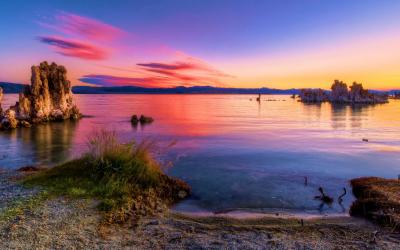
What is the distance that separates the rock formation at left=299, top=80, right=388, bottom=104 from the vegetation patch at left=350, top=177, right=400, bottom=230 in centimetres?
13570

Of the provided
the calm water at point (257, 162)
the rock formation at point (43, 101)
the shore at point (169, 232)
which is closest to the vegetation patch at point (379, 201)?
the shore at point (169, 232)

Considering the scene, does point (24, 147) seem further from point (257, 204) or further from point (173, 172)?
point (257, 204)

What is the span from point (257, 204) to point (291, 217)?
1.82 m

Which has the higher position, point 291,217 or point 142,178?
point 142,178

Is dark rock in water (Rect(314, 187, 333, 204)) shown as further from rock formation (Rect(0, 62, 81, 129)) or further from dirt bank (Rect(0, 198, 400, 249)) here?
rock formation (Rect(0, 62, 81, 129))

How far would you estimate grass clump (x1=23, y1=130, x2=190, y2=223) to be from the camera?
33.2 ft

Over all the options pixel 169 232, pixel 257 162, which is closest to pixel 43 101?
pixel 257 162

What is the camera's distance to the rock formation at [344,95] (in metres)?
136

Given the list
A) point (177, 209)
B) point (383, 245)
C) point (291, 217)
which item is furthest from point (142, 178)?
point (383, 245)

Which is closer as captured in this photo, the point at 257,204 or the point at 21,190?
the point at 21,190

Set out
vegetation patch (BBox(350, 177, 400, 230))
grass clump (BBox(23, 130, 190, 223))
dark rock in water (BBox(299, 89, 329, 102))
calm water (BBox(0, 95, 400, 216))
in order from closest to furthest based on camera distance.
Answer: vegetation patch (BBox(350, 177, 400, 230)), grass clump (BBox(23, 130, 190, 223)), calm water (BBox(0, 95, 400, 216)), dark rock in water (BBox(299, 89, 329, 102))

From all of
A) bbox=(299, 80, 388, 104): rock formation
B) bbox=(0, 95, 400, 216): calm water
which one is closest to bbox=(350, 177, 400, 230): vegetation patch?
bbox=(0, 95, 400, 216): calm water

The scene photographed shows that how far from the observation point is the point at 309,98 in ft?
509

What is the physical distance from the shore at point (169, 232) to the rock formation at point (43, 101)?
37844mm
